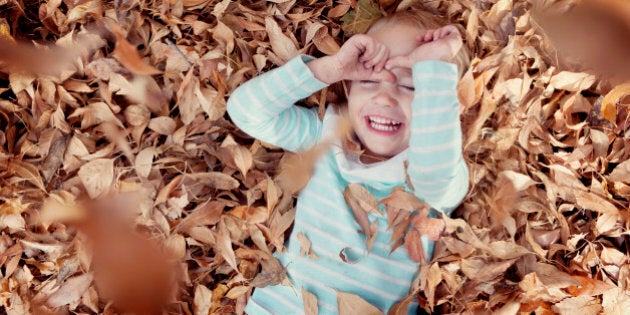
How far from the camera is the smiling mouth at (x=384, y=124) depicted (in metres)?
0.82

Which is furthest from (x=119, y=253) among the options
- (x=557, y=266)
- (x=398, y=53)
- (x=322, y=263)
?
(x=557, y=266)

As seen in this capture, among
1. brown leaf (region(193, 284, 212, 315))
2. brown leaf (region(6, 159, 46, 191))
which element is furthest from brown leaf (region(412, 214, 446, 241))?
brown leaf (region(6, 159, 46, 191))

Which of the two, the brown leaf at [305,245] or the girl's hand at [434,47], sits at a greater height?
the girl's hand at [434,47]

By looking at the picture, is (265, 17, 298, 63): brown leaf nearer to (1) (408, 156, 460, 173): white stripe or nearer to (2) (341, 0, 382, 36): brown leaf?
(2) (341, 0, 382, 36): brown leaf

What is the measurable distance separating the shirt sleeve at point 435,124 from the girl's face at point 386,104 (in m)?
0.04

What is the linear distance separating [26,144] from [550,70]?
81cm

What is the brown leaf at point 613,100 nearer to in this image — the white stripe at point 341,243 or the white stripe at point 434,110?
the white stripe at point 434,110

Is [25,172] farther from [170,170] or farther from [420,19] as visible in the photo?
[420,19]

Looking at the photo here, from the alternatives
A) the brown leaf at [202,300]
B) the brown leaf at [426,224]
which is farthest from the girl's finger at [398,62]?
the brown leaf at [202,300]

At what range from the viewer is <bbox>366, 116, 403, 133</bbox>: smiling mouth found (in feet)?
2.69

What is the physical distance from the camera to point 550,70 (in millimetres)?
823

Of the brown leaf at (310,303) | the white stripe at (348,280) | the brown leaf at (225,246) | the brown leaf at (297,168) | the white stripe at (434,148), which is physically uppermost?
the white stripe at (434,148)

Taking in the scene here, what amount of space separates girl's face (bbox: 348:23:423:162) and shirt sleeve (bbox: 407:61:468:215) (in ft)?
0.13

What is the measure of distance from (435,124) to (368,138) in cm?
11
